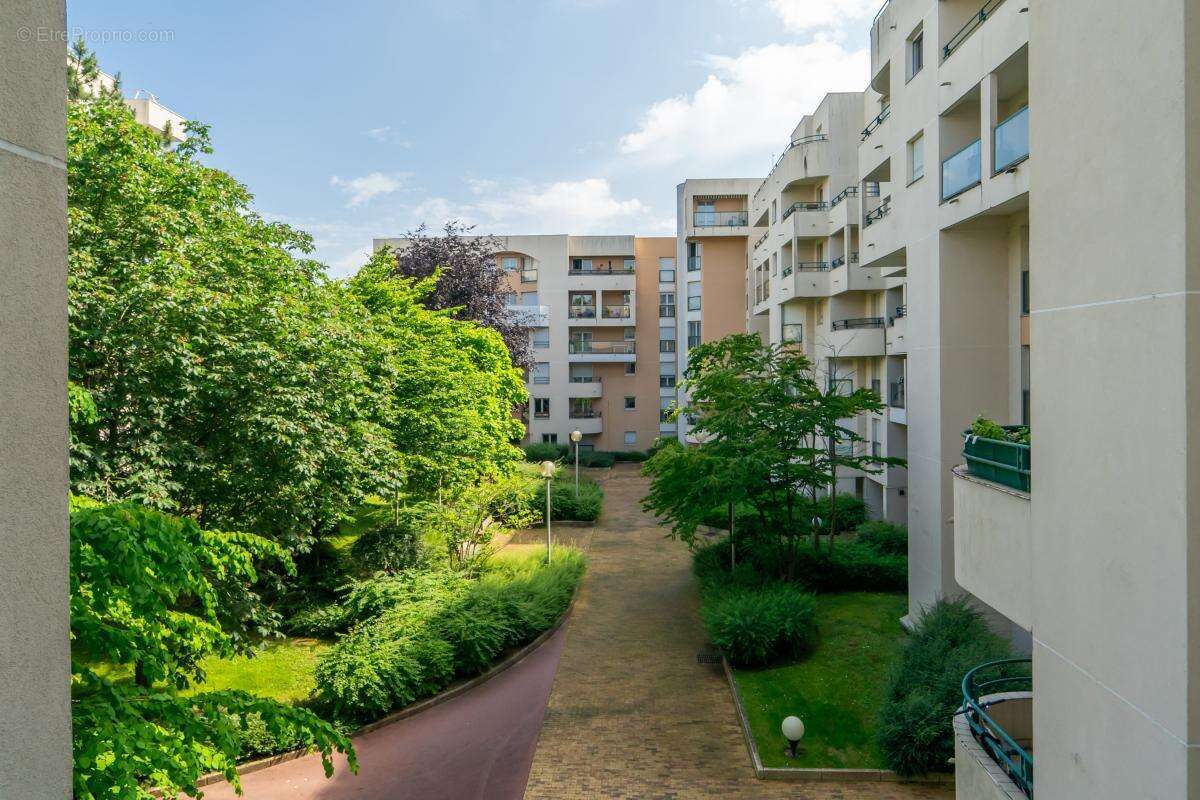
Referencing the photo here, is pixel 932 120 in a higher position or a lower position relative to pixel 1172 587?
higher

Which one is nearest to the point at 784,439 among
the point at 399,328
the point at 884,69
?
the point at 884,69

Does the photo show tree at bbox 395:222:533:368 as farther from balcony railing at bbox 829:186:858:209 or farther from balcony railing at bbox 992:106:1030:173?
balcony railing at bbox 992:106:1030:173

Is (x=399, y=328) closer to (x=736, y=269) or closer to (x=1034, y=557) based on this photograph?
(x=1034, y=557)

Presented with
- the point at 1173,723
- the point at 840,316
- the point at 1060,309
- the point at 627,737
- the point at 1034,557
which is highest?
the point at 840,316

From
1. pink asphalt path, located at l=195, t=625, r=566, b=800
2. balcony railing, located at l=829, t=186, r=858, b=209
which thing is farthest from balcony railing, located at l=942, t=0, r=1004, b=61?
pink asphalt path, located at l=195, t=625, r=566, b=800

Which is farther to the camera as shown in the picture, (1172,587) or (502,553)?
(502,553)

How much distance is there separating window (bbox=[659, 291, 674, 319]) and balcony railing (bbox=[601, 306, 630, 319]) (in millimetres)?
2986

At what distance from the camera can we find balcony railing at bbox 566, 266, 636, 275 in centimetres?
5272

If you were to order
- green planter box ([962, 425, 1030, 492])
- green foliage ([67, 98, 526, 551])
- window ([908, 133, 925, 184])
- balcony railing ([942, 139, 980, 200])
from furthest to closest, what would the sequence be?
window ([908, 133, 925, 184])
balcony railing ([942, 139, 980, 200])
green foliage ([67, 98, 526, 551])
green planter box ([962, 425, 1030, 492])

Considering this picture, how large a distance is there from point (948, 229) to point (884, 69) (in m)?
6.09

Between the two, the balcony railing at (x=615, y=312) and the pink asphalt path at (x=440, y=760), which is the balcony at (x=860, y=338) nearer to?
the pink asphalt path at (x=440, y=760)

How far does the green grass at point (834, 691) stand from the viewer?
12.2 m

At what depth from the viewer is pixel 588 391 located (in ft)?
174

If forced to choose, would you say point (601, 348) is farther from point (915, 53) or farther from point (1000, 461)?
point (1000, 461)
